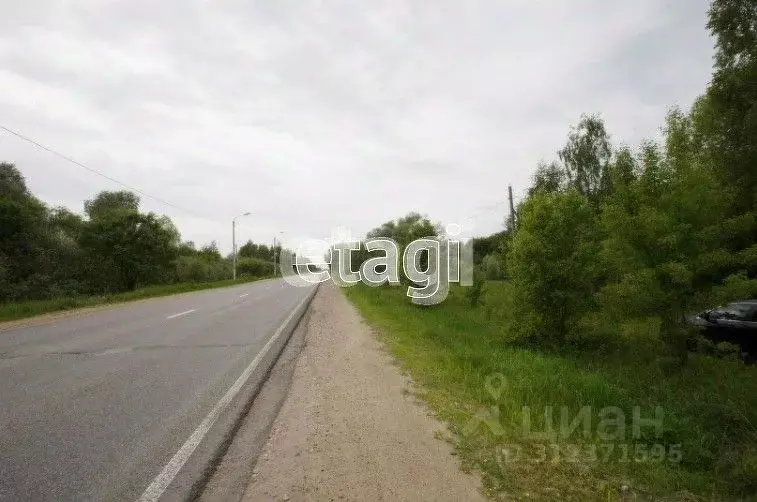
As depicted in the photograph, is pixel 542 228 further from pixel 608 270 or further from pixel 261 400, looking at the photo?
pixel 261 400

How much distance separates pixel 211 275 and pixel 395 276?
121ft

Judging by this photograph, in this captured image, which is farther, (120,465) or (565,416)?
(565,416)

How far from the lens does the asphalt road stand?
12.2 ft

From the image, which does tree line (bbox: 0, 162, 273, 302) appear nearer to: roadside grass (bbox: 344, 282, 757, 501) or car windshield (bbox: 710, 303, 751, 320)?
roadside grass (bbox: 344, 282, 757, 501)

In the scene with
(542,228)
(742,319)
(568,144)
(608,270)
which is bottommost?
(742,319)

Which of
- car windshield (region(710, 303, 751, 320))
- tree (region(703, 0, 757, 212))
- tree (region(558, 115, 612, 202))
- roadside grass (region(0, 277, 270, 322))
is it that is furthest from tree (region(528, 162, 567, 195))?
roadside grass (region(0, 277, 270, 322))

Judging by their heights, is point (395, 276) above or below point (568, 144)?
below

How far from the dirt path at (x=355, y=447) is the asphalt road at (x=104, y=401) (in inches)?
41.5

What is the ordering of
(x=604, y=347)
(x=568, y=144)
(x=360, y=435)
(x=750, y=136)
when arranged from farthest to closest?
1. (x=568, y=144)
2. (x=750, y=136)
3. (x=604, y=347)
4. (x=360, y=435)

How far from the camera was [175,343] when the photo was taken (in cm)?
959

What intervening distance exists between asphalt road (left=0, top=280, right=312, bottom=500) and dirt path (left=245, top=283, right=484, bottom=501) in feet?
3.46

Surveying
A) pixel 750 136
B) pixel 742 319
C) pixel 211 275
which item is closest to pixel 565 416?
pixel 742 319

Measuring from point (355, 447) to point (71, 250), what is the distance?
111ft

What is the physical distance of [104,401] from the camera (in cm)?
559
